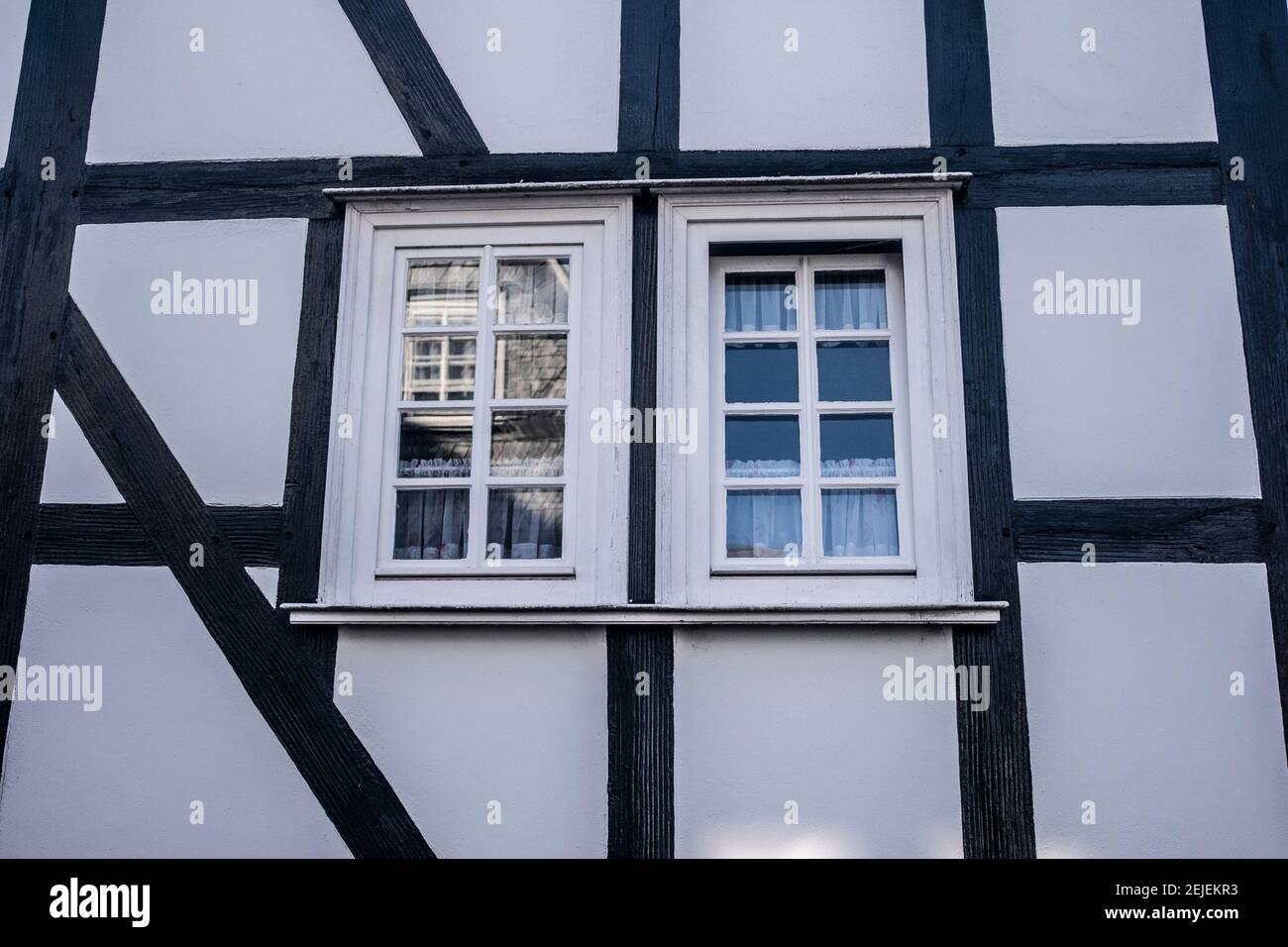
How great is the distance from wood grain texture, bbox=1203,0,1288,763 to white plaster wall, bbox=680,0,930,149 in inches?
46.0

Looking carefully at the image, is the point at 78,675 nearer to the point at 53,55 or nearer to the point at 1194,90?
the point at 53,55

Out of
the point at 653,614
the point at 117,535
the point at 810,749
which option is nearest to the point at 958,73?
the point at 653,614

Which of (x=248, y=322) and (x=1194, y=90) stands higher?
(x=1194, y=90)

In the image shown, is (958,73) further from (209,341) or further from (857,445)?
(209,341)

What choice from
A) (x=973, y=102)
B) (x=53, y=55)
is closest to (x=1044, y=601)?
(x=973, y=102)

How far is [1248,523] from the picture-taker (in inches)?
163

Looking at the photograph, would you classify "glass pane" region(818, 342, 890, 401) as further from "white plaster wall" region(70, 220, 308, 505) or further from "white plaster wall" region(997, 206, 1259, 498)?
"white plaster wall" region(70, 220, 308, 505)

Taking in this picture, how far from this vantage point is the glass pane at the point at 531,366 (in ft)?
14.4

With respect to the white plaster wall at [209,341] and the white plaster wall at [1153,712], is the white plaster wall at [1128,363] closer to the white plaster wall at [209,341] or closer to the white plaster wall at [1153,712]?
the white plaster wall at [1153,712]

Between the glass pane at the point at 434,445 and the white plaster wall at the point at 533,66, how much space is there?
3.63 feet

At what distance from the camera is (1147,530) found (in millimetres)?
4133

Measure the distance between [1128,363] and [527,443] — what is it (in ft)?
7.33

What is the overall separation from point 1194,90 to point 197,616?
4263 millimetres

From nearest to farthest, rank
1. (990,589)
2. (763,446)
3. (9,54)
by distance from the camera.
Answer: (990,589), (763,446), (9,54)
